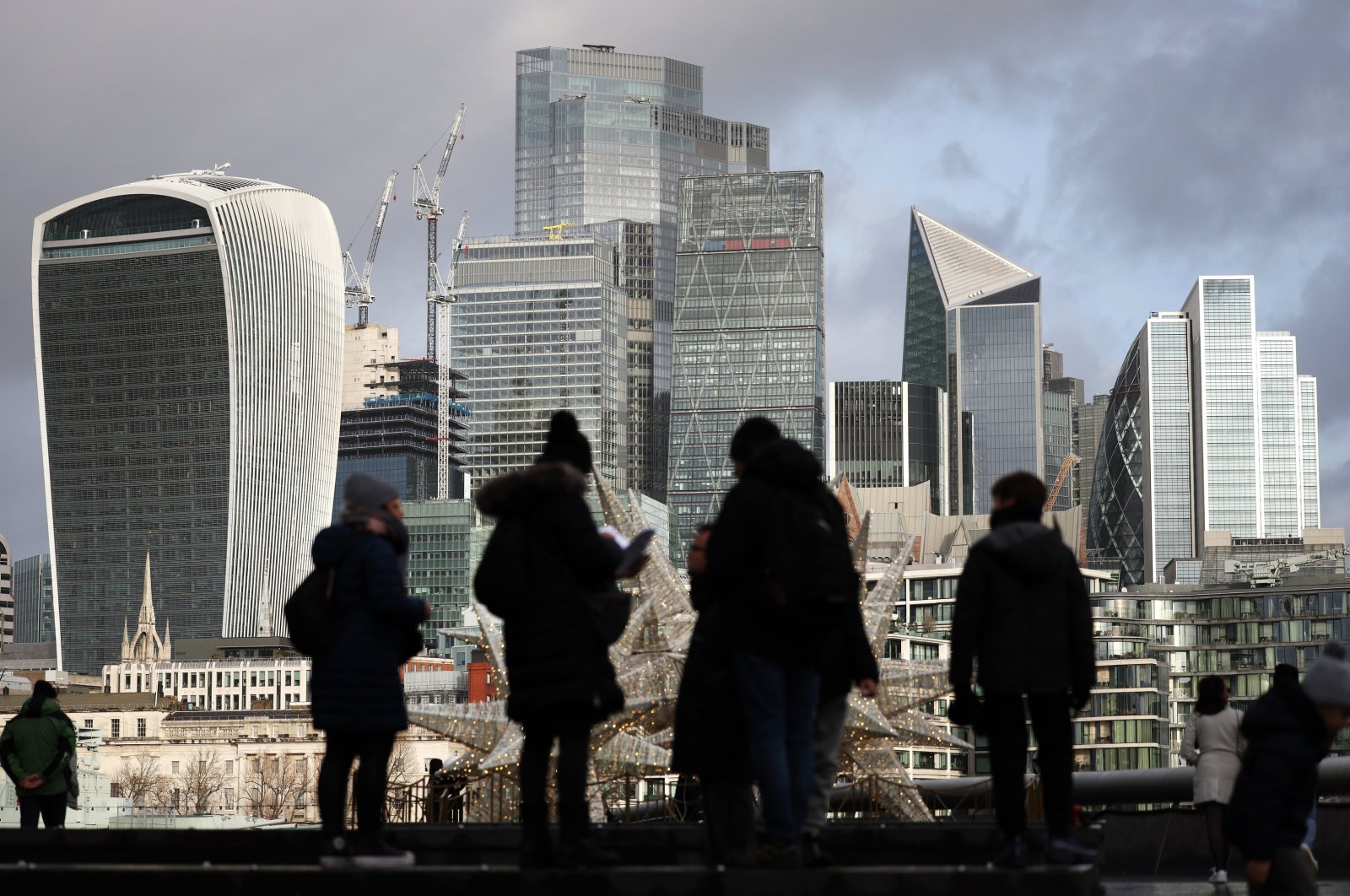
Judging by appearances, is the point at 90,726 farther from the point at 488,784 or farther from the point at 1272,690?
the point at 1272,690

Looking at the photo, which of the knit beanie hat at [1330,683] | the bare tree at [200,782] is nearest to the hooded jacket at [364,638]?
the knit beanie hat at [1330,683]

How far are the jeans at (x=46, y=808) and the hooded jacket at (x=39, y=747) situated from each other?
104 millimetres

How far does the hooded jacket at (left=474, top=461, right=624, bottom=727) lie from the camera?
10.2 m

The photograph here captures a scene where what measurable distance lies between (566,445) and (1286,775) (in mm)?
4009

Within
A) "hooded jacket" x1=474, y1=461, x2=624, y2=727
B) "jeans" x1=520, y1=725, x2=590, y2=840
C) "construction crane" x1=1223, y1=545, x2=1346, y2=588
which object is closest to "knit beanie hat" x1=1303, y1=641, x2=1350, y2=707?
"hooded jacket" x1=474, y1=461, x2=624, y2=727

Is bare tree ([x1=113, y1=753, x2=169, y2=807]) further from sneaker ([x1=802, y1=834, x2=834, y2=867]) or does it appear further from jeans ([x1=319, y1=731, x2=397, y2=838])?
sneaker ([x1=802, y1=834, x2=834, y2=867])

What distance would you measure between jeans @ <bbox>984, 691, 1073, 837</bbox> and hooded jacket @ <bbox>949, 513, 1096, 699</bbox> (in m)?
0.09

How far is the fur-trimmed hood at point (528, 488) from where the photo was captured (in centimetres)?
1041

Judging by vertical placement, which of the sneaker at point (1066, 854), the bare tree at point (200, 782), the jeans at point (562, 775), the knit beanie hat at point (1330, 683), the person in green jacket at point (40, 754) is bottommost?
the bare tree at point (200, 782)

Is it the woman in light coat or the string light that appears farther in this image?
the string light

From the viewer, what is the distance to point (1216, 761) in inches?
645

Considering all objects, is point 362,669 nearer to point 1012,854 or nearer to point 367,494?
point 367,494

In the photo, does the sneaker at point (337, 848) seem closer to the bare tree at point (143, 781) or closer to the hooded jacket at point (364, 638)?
the hooded jacket at point (364, 638)

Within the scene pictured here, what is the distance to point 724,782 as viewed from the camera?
34.9 feet
